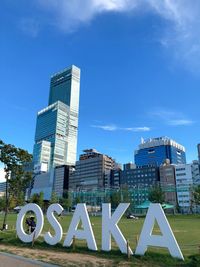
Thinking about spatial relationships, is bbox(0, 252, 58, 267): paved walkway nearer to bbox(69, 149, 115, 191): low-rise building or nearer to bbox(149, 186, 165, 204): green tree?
bbox(149, 186, 165, 204): green tree

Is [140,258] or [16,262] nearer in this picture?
[16,262]

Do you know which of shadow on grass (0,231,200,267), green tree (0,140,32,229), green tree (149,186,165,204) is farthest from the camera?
green tree (149,186,165,204)

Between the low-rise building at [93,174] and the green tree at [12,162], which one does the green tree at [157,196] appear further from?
the low-rise building at [93,174]

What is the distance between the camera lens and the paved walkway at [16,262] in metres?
12.4

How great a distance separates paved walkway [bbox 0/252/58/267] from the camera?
12.4 m

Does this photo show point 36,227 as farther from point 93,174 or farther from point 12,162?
point 93,174

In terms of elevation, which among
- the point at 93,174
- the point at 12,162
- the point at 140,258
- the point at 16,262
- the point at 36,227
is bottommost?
the point at 16,262

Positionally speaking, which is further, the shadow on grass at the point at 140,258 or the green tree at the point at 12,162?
the green tree at the point at 12,162

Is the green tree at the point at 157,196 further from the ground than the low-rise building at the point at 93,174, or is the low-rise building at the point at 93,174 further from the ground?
the low-rise building at the point at 93,174

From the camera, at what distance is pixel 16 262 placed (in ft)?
42.8

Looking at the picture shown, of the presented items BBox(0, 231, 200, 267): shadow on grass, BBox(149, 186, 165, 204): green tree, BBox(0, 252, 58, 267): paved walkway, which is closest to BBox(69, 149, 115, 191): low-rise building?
BBox(149, 186, 165, 204): green tree

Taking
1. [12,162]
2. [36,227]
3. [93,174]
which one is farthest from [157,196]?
[93,174]

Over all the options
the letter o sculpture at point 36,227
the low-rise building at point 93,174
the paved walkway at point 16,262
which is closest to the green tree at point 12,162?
the letter o sculpture at point 36,227

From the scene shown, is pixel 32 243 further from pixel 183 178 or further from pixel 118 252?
pixel 183 178
